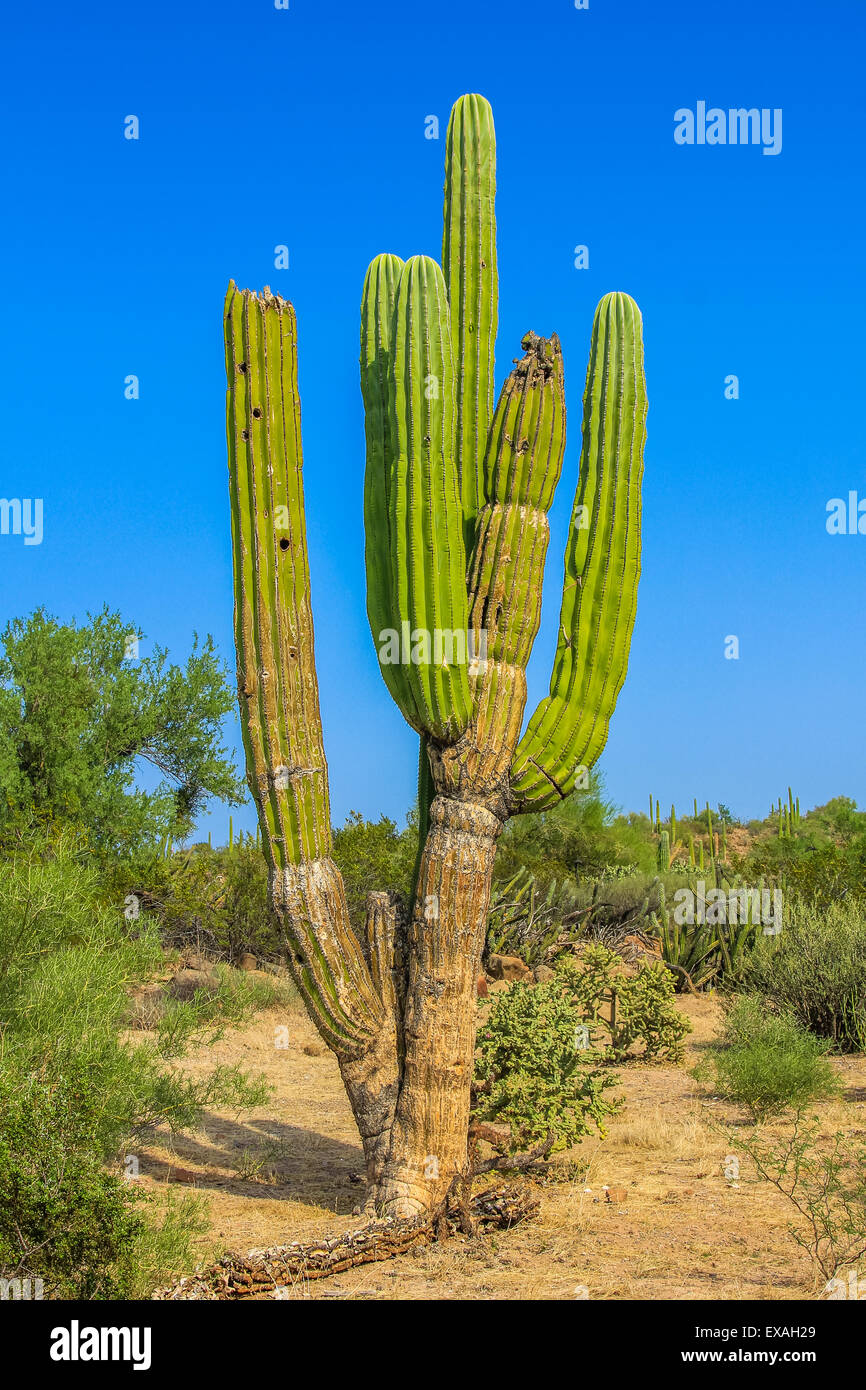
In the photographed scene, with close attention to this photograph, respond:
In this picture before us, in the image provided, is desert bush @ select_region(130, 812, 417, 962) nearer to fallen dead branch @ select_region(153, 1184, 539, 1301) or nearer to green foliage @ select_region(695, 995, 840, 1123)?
green foliage @ select_region(695, 995, 840, 1123)

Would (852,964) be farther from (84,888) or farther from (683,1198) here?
(84,888)

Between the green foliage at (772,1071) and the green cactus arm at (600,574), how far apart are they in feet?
10.9

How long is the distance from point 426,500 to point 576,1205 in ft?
12.6

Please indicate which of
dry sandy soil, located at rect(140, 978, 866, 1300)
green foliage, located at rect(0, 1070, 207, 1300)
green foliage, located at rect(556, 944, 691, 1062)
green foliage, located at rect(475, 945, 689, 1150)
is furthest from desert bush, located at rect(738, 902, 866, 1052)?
green foliage, located at rect(0, 1070, 207, 1300)

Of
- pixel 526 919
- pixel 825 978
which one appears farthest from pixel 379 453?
pixel 526 919

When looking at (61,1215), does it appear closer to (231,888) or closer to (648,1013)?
(648,1013)

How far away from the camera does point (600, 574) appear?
6156 mm

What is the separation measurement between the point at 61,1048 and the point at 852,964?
757 cm

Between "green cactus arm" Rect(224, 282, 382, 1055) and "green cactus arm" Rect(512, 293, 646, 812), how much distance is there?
44.4 inches

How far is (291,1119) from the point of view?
29.0ft

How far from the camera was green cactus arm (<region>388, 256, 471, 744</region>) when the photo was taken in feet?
18.5

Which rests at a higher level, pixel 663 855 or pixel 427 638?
pixel 427 638

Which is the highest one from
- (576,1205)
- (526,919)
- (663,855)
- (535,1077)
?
(663,855)
